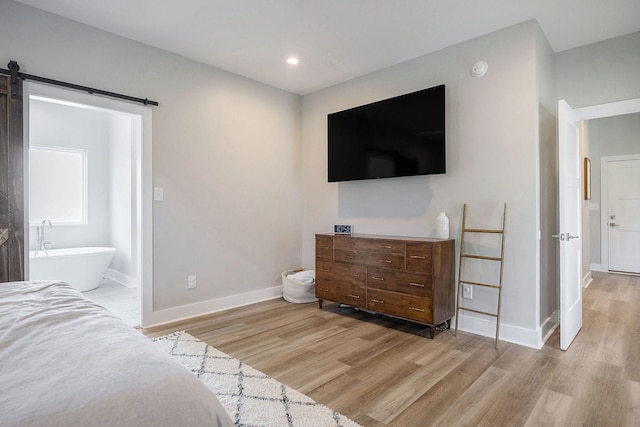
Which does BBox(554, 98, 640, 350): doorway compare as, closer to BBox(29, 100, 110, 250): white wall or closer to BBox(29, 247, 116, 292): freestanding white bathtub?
BBox(29, 247, 116, 292): freestanding white bathtub

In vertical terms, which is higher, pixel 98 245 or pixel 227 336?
pixel 98 245

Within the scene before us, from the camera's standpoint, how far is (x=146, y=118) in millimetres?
3219

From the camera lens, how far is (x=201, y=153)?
3.63 meters

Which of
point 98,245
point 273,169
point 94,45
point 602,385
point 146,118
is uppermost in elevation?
point 94,45

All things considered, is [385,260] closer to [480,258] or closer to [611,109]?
[480,258]

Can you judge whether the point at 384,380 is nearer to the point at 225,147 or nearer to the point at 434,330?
the point at 434,330

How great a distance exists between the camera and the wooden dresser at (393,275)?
9.64 ft

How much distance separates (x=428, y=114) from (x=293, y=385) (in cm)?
251

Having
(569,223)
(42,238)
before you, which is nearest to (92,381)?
(569,223)

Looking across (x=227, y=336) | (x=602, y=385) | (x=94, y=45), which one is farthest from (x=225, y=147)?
(x=602, y=385)

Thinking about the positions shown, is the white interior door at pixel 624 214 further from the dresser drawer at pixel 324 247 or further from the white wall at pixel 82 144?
the white wall at pixel 82 144

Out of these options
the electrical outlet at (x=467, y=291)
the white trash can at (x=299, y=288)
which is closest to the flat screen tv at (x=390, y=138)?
the electrical outlet at (x=467, y=291)

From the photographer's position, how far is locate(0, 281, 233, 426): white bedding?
28.6 inches

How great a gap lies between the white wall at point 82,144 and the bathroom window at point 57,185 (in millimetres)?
91
